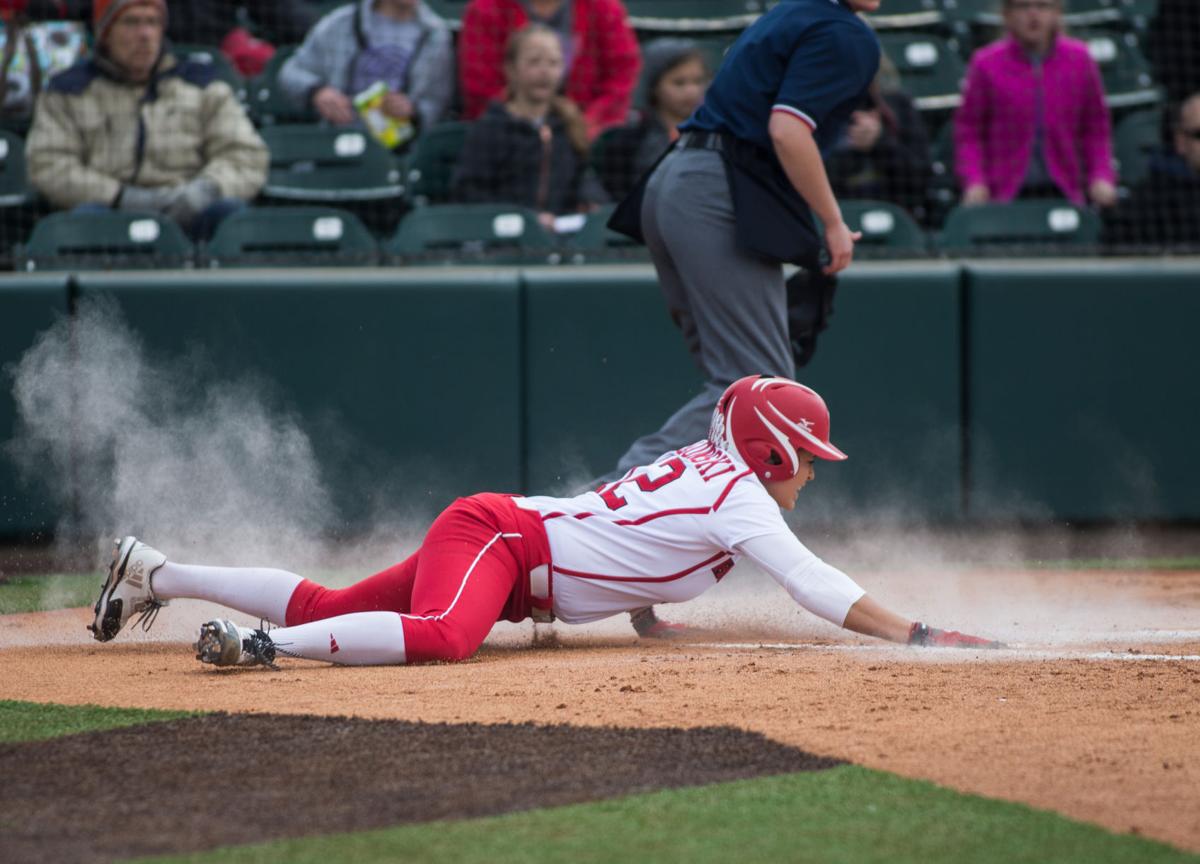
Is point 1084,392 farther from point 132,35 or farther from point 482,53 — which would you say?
point 132,35

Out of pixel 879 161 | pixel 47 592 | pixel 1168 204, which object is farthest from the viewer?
pixel 879 161

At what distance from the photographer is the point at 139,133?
7707mm

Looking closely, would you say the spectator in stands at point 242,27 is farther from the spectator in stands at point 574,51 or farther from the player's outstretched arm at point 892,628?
the player's outstretched arm at point 892,628

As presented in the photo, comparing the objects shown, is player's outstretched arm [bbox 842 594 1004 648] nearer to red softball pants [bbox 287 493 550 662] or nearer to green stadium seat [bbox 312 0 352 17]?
red softball pants [bbox 287 493 550 662]

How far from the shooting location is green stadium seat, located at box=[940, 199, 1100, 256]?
8.01 meters

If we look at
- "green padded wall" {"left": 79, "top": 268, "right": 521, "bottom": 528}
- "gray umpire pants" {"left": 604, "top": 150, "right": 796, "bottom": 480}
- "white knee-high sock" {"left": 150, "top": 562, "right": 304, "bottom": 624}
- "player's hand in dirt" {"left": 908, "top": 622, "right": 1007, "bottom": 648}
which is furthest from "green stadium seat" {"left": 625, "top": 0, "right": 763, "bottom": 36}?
"player's hand in dirt" {"left": 908, "top": 622, "right": 1007, "bottom": 648}

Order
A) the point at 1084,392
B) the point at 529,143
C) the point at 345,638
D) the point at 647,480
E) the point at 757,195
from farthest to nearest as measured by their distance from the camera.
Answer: the point at 529,143 → the point at 1084,392 → the point at 757,195 → the point at 647,480 → the point at 345,638

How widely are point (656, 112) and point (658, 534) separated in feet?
14.0

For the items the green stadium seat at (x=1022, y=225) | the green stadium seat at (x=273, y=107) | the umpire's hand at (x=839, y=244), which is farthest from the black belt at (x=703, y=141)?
the green stadium seat at (x=273, y=107)

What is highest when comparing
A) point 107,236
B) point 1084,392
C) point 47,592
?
point 107,236

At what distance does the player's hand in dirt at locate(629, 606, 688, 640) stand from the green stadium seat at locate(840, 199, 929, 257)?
11.3 feet

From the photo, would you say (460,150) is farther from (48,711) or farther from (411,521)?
(48,711)

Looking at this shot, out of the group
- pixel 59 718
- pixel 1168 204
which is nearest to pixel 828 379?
pixel 1168 204

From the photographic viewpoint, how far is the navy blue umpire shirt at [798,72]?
188 inches
